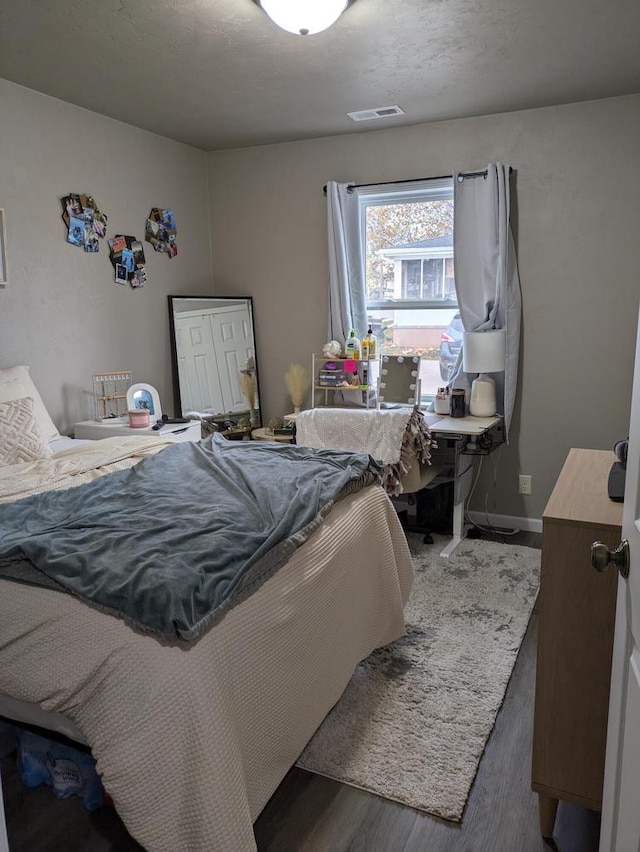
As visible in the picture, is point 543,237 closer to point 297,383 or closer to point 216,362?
point 297,383

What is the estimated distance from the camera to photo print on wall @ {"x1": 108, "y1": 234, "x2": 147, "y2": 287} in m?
3.80

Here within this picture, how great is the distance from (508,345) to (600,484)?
2.15 metres

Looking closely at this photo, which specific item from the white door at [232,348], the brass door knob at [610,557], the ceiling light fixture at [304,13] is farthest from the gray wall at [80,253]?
the brass door knob at [610,557]

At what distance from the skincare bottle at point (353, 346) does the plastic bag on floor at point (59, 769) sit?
9.40 feet

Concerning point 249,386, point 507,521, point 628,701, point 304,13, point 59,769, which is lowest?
point 507,521

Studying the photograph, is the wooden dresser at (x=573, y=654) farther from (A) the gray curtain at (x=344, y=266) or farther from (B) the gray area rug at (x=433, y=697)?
(A) the gray curtain at (x=344, y=266)

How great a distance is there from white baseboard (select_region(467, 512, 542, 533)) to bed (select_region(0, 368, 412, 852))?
7.70ft

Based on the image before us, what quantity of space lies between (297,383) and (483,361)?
4.31 feet

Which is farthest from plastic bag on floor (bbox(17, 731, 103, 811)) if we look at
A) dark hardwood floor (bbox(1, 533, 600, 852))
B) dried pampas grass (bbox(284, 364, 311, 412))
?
dried pampas grass (bbox(284, 364, 311, 412))

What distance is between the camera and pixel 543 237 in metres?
3.65

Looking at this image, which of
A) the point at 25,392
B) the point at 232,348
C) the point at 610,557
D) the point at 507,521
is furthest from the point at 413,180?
the point at 610,557

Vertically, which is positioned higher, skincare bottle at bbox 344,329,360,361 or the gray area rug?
skincare bottle at bbox 344,329,360,361

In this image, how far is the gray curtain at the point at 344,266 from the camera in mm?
4078

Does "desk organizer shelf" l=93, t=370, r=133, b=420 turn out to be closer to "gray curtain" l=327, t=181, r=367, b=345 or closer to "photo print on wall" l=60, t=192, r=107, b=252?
"photo print on wall" l=60, t=192, r=107, b=252
